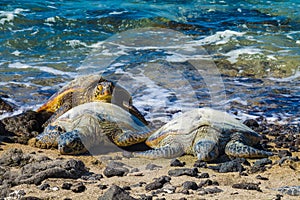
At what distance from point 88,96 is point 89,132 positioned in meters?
2.00

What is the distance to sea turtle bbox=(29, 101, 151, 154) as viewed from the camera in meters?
6.14

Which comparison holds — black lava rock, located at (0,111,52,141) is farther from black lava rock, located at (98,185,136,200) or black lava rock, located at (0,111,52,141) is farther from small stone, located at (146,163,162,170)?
black lava rock, located at (98,185,136,200)

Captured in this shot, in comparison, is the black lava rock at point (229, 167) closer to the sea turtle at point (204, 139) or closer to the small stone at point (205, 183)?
the sea turtle at point (204, 139)

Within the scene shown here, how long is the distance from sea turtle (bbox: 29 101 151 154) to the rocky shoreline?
16 centimetres

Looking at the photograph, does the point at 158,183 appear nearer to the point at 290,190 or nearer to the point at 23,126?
the point at 290,190

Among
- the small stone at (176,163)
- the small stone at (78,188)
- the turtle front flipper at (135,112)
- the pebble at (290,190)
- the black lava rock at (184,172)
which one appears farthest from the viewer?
the turtle front flipper at (135,112)

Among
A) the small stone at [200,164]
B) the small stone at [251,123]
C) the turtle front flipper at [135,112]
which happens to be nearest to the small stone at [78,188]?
the small stone at [200,164]

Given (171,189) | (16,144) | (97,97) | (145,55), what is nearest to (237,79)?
(145,55)

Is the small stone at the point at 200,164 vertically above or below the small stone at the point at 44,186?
below

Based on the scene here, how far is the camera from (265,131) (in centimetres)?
741

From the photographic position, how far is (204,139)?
19.6 feet

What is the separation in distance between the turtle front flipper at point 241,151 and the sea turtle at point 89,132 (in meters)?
1.23

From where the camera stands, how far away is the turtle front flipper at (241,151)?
5.90 m

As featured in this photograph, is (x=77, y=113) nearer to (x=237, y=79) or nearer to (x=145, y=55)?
(x=237, y=79)
